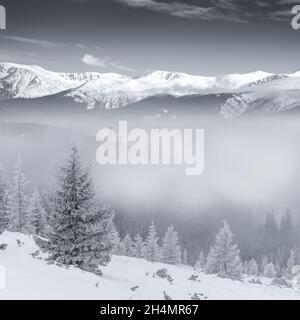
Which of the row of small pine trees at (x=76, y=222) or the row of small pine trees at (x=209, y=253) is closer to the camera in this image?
the row of small pine trees at (x=76, y=222)

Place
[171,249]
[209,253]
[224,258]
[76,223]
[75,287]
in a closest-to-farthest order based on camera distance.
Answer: [75,287] → [76,223] → [224,258] → [209,253] → [171,249]

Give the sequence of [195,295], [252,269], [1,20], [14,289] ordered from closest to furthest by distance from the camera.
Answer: [14,289], [1,20], [195,295], [252,269]

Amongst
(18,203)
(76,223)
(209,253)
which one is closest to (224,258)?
(209,253)

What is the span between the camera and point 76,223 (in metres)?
19.7

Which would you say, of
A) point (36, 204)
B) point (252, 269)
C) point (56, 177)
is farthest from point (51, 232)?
point (252, 269)

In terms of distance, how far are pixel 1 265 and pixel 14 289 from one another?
2.83 meters

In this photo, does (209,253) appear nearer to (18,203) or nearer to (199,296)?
(18,203)

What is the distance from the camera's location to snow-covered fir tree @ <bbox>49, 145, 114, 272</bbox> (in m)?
19.3

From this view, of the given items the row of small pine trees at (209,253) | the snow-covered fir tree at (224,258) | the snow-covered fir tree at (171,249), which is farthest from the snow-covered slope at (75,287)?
the snow-covered fir tree at (171,249)

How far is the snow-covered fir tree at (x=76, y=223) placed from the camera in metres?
19.3

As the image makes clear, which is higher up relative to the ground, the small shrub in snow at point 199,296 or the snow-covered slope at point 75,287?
the snow-covered slope at point 75,287

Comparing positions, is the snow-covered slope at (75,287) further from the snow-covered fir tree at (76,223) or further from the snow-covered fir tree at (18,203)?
the snow-covered fir tree at (18,203)
